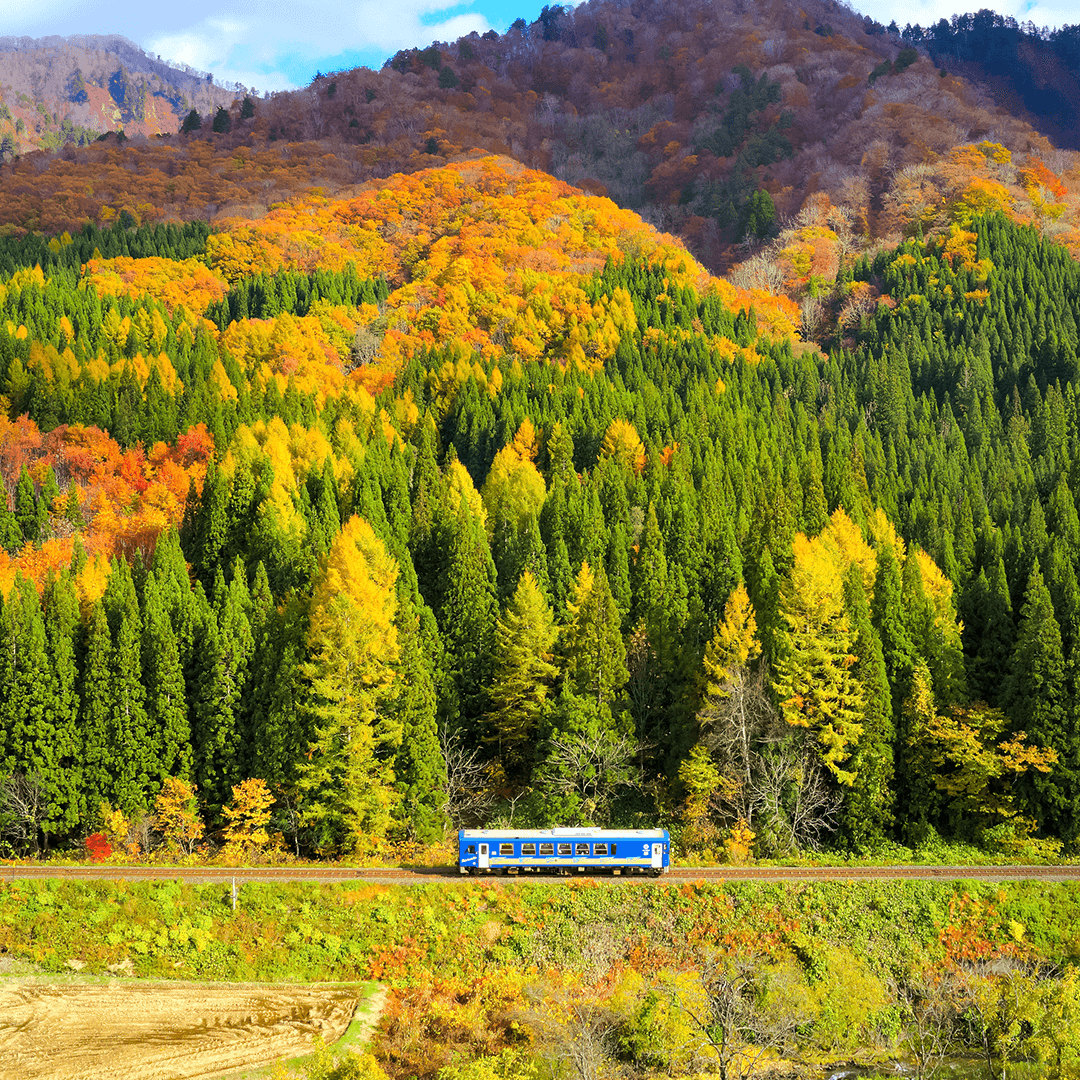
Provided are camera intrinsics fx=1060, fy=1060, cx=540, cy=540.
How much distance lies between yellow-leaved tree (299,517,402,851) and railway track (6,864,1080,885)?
15.6 ft

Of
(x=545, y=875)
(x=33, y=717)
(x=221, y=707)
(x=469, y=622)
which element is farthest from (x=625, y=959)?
(x=33, y=717)

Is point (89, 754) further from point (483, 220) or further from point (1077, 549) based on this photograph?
point (483, 220)

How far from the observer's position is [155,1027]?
39500mm

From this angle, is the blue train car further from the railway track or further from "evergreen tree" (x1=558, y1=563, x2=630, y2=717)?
"evergreen tree" (x1=558, y1=563, x2=630, y2=717)

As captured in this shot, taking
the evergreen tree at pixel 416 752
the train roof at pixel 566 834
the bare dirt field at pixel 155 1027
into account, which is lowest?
the bare dirt field at pixel 155 1027

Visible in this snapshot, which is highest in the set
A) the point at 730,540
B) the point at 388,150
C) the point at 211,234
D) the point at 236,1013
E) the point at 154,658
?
the point at 388,150

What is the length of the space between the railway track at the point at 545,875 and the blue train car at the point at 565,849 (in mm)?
704

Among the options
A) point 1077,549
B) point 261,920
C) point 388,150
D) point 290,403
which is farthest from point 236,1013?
point 388,150

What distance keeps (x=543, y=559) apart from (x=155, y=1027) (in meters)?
38.0

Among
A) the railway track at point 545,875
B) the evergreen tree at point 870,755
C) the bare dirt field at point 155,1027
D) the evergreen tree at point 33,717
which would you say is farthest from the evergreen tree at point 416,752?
the evergreen tree at point 870,755

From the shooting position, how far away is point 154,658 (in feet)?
188

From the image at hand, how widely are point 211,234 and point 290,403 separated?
219ft

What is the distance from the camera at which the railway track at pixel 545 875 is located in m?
47.2

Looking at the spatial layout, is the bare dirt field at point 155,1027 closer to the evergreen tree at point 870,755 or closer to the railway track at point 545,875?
the railway track at point 545,875
